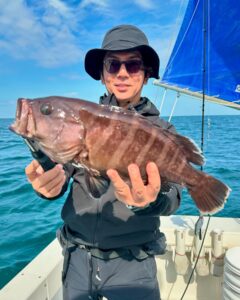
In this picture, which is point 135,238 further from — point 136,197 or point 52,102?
point 52,102

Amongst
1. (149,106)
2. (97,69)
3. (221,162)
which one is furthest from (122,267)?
(221,162)

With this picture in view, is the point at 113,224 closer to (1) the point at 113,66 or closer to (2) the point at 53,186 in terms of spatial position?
(2) the point at 53,186

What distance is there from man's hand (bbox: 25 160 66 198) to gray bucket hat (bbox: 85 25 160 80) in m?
1.05

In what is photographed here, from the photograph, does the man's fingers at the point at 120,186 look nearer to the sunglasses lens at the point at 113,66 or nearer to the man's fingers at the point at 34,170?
the man's fingers at the point at 34,170

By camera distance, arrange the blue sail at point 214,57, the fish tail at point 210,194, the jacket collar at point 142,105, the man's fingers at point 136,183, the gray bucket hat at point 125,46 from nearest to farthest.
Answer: the man's fingers at point 136,183 → the fish tail at point 210,194 → the gray bucket hat at point 125,46 → the jacket collar at point 142,105 → the blue sail at point 214,57

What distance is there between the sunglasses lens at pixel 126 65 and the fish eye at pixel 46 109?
0.72 metres

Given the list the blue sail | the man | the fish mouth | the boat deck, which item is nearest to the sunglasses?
the man

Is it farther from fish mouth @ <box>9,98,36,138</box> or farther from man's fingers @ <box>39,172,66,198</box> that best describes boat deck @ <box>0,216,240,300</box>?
fish mouth @ <box>9,98,36,138</box>

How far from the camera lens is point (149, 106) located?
2.63m

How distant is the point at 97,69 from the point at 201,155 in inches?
55.1

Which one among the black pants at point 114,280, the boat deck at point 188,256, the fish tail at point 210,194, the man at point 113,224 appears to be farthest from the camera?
the boat deck at point 188,256

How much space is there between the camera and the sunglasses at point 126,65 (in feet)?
8.28

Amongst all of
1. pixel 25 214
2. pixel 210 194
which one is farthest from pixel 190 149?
pixel 25 214

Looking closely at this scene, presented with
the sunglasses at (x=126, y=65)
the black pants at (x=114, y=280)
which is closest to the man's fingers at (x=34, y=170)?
the black pants at (x=114, y=280)
